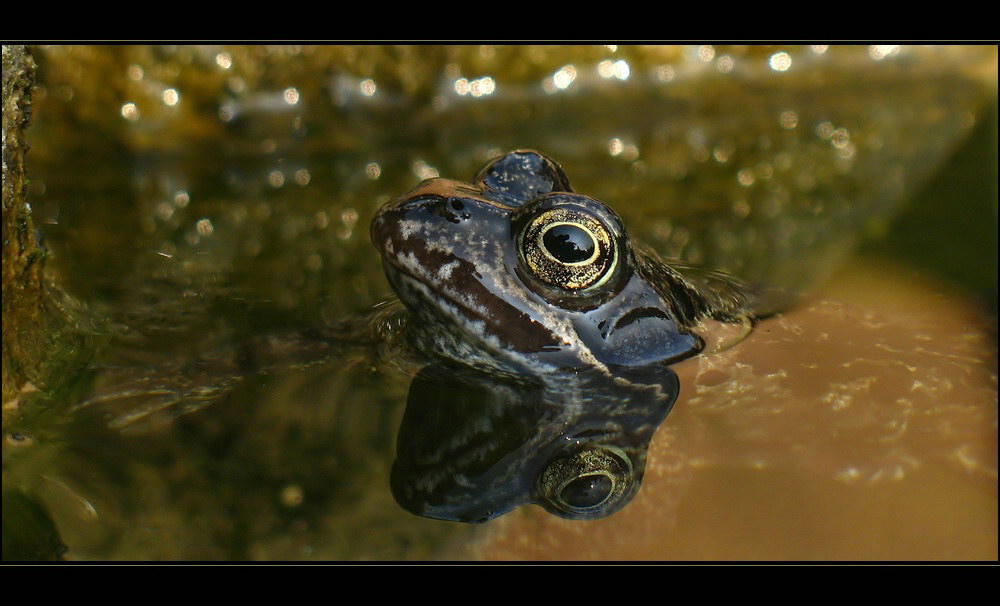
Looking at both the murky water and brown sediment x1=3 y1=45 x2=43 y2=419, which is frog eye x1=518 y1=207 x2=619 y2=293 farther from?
brown sediment x1=3 y1=45 x2=43 y2=419

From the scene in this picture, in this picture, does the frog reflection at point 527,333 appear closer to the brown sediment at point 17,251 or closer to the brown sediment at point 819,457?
the brown sediment at point 819,457

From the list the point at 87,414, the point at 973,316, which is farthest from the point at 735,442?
the point at 87,414

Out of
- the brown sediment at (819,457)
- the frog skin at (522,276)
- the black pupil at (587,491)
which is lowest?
the black pupil at (587,491)

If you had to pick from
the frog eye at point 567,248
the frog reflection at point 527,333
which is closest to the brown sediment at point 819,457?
the frog reflection at point 527,333

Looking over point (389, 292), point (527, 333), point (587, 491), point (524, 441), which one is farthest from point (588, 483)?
point (389, 292)

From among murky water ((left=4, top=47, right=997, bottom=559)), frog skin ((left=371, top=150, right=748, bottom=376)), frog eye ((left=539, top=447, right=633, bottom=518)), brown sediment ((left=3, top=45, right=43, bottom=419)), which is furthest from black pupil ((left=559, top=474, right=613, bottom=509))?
brown sediment ((left=3, top=45, right=43, bottom=419))

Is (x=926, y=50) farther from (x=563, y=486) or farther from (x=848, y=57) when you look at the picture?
(x=563, y=486)

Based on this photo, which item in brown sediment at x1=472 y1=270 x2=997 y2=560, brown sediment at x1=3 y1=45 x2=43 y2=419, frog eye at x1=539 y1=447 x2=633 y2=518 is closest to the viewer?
brown sediment at x1=472 y1=270 x2=997 y2=560

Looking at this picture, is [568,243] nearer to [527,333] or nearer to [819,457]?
[527,333]
